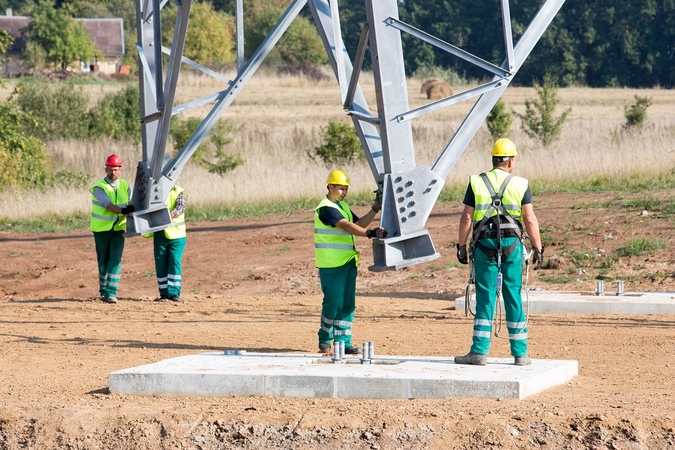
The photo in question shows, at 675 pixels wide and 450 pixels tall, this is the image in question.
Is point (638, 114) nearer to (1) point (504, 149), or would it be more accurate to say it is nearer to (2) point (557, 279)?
(2) point (557, 279)

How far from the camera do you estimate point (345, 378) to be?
8.92m

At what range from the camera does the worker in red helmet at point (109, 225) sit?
15.6m

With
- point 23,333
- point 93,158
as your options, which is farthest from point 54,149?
point 23,333

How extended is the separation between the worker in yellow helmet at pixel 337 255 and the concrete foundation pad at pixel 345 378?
3.34ft

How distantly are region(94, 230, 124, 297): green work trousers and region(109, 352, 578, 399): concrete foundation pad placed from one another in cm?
600

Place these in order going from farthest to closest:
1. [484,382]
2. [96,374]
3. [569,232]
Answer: [569,232] < [96,374] < [484,382]

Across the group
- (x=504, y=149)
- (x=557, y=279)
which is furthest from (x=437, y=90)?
(x=504, y=149)

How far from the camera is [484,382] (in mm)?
8742

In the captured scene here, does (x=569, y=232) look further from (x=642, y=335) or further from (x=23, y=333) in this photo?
(x=23, y=333)

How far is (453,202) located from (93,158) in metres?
13.4

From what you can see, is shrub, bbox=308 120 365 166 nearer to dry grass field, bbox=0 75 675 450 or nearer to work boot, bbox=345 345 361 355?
dry grass field, bbox=0 75 675 450

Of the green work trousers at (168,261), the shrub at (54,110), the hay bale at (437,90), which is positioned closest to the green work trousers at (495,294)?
the green work trousers at (168,261)

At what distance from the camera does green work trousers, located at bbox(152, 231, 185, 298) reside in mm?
15453

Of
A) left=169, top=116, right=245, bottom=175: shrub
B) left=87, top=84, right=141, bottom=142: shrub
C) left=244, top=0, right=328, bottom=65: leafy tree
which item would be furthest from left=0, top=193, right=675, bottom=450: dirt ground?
left=244, top=0, right=328, bottom=65: leafy tree
